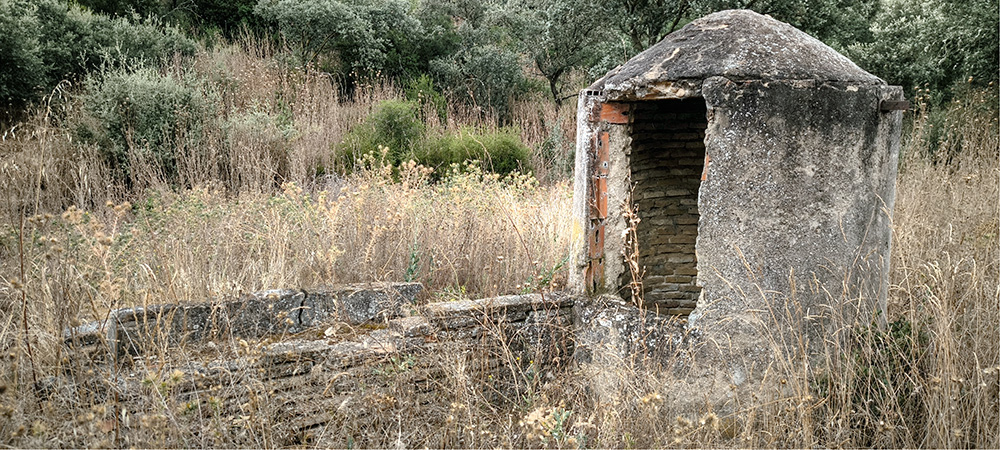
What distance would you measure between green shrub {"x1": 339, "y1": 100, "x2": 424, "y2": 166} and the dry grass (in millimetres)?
451

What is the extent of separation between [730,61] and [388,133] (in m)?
6.58

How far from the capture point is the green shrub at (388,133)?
370 inches

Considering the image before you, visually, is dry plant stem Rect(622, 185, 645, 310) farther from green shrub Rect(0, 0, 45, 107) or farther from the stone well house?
green shrub Rect(0, 0, 45, 107)

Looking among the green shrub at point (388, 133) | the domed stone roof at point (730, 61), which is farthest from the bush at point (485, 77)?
the domed stone roof at point (730, 61)

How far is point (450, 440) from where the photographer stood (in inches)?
134

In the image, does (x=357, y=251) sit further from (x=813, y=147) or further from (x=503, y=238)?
(x=813, y=147)

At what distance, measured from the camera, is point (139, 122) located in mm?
8125

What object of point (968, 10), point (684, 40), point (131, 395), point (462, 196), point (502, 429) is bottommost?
point (502, 429)

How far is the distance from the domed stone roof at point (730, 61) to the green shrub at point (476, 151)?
5381mm

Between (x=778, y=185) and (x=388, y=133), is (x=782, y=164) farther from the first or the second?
(x=388, y=133)

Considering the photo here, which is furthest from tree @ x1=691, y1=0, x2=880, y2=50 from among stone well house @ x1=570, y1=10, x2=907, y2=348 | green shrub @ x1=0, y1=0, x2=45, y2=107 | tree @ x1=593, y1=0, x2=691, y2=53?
green shrub @ x1=0, y1=0, x2=45, y2=107

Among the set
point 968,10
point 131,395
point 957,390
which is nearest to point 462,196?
point 131,395

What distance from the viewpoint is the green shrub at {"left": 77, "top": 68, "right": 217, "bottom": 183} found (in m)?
8.02

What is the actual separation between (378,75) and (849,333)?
9.75 metres
